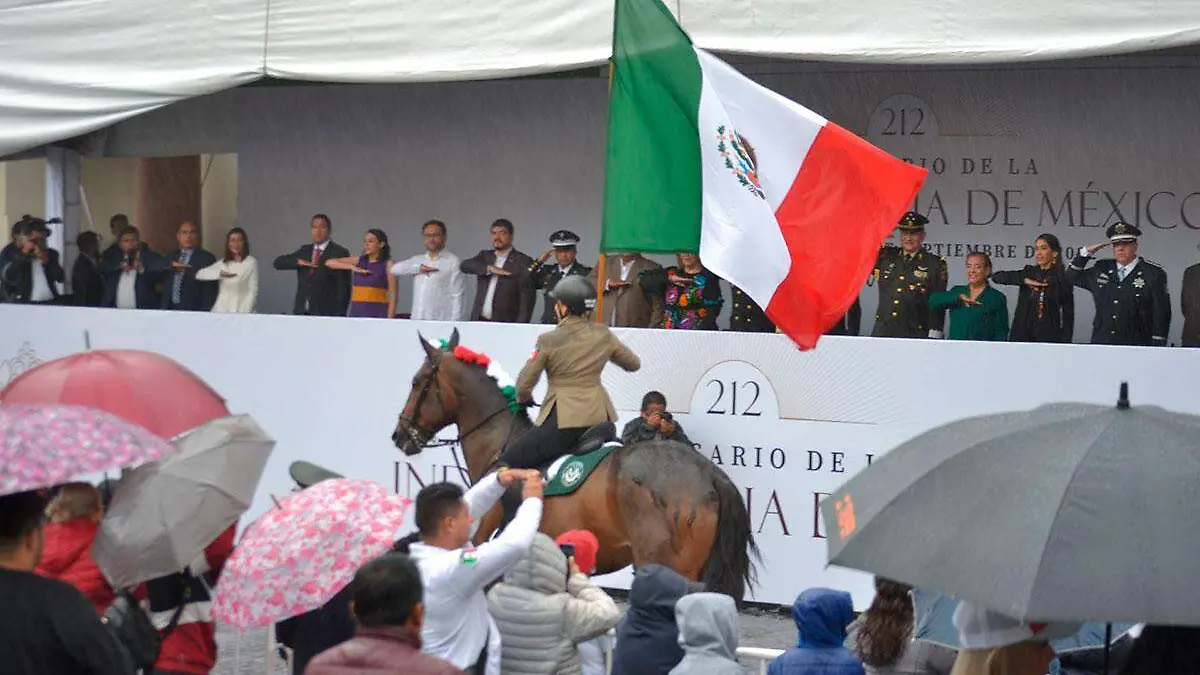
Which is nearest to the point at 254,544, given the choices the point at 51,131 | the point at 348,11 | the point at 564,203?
the point at 348,11

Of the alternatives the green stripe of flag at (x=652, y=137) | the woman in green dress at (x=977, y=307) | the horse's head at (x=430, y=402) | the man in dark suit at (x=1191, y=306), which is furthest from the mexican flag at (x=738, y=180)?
the man in dark suit at (x=1191, y=306)

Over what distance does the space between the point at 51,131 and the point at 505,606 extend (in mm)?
11977

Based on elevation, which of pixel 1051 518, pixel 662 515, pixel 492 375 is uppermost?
pixel 1051 518

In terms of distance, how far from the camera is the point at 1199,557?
14.5ft

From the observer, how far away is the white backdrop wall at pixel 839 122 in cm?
1684

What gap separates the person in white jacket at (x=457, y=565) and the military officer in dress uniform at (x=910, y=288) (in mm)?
8590

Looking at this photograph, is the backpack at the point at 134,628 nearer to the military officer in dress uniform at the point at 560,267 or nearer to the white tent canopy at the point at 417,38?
the white tent canopy at the point at 417,38

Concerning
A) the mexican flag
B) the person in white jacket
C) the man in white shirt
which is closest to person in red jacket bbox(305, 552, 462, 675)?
the person in white jacket

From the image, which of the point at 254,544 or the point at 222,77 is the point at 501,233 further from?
the point at 254,544

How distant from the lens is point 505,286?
16.5 m

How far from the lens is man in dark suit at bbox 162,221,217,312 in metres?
18.1

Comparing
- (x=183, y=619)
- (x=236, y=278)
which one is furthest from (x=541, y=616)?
(x=236, y=278)

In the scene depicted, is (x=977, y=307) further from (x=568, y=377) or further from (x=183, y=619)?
(x=183, y=619)

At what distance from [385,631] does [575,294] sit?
6.46 metres
